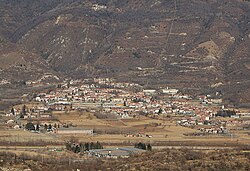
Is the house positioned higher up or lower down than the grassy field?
higher up

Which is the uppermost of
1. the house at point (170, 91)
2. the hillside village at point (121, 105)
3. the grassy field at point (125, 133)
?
the house at point (170, 91)

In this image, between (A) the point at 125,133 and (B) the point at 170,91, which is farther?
(B) the point at 170,91

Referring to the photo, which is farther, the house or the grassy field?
the house

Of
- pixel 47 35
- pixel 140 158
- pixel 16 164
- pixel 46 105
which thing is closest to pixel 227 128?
pixel 46 105

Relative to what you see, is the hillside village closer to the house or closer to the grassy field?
the house

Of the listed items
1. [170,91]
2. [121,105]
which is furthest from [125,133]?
[170,91]

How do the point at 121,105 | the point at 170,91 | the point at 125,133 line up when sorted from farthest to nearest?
Answer: the point at 170,91 → the point at 121,105 → the point at 125,133

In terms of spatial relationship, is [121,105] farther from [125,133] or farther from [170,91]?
[125,133]

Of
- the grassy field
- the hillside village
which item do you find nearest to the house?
the hillside village

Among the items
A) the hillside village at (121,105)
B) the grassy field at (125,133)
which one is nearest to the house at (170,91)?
the hillside village at (121,105)

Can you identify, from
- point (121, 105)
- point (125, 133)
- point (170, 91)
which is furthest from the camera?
point (170, 91)

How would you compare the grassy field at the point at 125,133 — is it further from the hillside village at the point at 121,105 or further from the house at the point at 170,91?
the house at the point at 170,91
